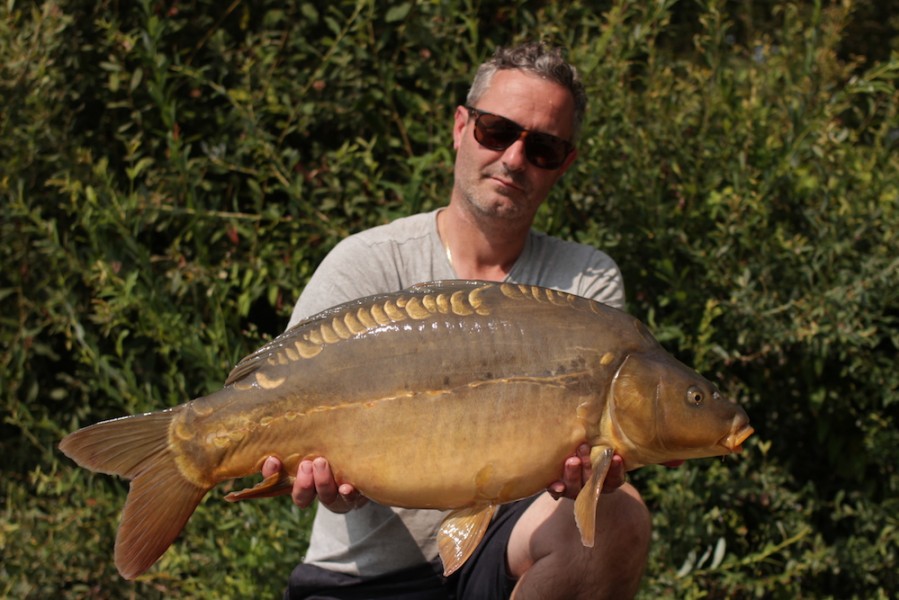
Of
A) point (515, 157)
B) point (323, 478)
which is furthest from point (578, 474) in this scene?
point (515, 157)

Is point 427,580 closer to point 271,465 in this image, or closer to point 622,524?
point 622,524

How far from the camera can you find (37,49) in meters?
2.75

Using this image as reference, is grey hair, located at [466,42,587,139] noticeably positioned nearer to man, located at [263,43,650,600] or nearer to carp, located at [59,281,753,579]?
man, located at [263,43,650,600]

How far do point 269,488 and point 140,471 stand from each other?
0.19 m

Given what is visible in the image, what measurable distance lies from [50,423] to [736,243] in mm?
1827

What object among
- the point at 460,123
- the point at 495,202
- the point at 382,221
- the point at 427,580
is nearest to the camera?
the point at 427,580

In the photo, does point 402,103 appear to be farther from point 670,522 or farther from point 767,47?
point 670,522

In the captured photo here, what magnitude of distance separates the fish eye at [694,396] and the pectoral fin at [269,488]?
0.62 m

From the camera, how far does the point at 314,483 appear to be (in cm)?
159

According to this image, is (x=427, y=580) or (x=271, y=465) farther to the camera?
(x=427, y=580)

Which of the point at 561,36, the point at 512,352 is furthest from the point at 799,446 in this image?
the point at 512,352

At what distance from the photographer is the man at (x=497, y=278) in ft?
5.94

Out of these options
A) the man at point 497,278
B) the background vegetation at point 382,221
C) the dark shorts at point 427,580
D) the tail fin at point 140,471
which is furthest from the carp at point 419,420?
the background vegetation at point 382,221

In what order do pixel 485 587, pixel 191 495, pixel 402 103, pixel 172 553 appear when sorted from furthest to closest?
pixel 402 103 < pixel 172 553 < pixel 485 587 < pixel 191 495
